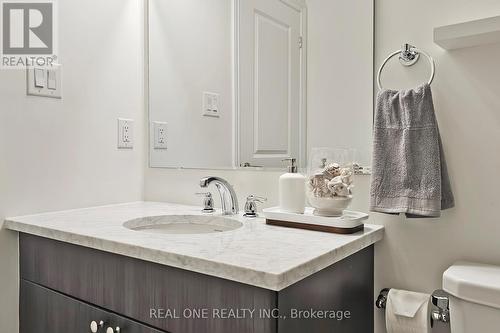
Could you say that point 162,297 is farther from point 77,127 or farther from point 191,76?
point 191,76

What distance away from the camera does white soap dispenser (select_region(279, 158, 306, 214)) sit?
3.80 ft

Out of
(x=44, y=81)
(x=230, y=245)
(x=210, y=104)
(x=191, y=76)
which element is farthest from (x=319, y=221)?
(x=44, y=81)

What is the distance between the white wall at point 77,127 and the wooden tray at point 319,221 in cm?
75

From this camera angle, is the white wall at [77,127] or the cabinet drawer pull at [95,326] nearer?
the cabinet drawer pull at [95,326]

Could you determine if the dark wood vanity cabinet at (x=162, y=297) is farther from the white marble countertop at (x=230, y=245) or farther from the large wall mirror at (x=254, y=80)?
the large wall mirror at (x=254, y=80)

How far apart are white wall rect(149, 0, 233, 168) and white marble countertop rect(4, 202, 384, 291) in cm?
39

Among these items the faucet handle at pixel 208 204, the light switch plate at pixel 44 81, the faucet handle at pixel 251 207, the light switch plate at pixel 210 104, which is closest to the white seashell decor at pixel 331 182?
the faucet handle at pixel 251 207

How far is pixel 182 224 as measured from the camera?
1.40 metres

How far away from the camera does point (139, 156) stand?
1710 millimetres

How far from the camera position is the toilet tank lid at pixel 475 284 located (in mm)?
811

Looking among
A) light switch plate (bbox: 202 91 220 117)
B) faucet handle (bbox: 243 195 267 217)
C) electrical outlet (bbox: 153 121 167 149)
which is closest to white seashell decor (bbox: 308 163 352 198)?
faucet handle (bbox: 243 195 267 217)

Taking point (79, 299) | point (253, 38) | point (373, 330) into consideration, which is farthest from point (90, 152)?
point (373, 330)

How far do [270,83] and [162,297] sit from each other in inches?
31.5

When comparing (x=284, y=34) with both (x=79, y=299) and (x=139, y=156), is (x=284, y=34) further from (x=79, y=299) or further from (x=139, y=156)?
(x=79, y=299)
